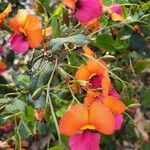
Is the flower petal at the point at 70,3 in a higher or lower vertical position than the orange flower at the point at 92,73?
higher

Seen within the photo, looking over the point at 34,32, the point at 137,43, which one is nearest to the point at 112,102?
the point at 34,32

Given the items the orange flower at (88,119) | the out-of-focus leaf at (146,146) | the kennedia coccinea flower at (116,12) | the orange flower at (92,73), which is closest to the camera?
the orange flower at (88,119)

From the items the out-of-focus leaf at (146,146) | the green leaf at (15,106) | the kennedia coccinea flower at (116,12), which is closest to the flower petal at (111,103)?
the green leaf at (15,106)

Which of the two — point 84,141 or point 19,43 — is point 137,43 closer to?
point 19,43

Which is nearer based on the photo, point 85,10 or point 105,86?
point 105,86

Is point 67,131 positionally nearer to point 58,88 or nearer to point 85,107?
point 85,107

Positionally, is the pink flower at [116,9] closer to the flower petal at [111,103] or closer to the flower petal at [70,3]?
the flower petal at [70,3]

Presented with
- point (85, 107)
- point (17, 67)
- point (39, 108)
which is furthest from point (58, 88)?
point (17, 67)
